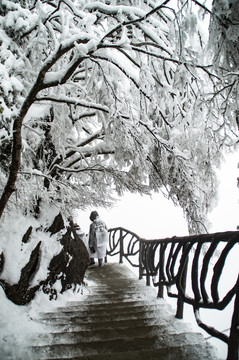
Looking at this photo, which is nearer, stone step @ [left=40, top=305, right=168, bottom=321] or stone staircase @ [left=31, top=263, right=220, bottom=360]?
stone staircase @ [left=31, top=263, right=220, bottom=360]

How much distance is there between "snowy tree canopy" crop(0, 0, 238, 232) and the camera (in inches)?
106

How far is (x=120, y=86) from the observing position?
3.52 meters

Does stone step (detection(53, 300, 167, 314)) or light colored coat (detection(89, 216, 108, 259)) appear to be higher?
light colored coat (detection(89, 216, 108, 259))

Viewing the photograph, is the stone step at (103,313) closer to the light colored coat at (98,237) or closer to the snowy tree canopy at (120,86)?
the snowy tree canopy at (120,86)

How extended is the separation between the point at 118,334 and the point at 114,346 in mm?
304

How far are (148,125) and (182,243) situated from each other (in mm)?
2132

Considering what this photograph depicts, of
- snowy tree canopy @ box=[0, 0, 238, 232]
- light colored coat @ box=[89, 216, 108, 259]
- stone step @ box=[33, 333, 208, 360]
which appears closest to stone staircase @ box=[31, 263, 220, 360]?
stone step @ box=[33, 333, 208, 360]

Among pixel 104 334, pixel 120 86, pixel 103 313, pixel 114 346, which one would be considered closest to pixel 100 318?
pixel 103 313

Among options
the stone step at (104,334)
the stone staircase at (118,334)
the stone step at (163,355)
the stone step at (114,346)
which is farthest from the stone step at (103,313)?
the stone step at (163,355)

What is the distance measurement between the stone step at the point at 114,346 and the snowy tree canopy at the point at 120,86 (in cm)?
174

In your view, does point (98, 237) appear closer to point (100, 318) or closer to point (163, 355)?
point (100, 318)

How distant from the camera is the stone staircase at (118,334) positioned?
7.86 feet

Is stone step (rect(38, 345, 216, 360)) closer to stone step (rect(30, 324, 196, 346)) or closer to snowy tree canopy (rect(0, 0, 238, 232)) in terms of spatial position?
stone step (rect(30, 324, 196, 346))

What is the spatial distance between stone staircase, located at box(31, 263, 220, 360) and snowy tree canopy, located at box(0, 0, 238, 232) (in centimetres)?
179
